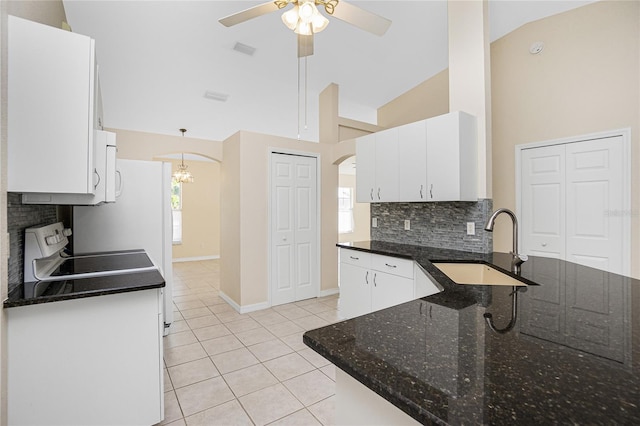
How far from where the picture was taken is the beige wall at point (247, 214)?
12.4 ft

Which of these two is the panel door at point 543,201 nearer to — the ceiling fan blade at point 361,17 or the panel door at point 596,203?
the panel door at point 596,203

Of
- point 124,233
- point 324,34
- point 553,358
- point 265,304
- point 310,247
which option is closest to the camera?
point 553,358

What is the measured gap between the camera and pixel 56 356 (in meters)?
1.46

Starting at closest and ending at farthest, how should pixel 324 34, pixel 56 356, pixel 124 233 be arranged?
pixel 56 356, pixel 124 233, pixel 324 34

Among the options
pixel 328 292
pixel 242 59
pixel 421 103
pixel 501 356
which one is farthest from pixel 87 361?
pixel 421 103

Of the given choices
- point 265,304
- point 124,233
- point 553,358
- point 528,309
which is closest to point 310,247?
point 265,304

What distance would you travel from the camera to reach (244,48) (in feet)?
11.9

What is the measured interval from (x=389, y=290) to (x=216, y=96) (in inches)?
153

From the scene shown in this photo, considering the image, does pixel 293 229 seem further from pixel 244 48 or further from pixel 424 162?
pixel 244 48

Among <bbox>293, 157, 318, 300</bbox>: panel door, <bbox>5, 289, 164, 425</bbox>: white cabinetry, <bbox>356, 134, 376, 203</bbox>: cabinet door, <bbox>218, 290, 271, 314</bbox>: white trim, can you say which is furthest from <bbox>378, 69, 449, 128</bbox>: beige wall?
<bbox>5, 289, 164, 425</bbox>: white cabinetry

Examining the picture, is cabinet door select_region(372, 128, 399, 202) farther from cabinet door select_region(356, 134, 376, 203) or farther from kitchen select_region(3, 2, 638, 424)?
kitchen select_region(3, 2, 638, 424)

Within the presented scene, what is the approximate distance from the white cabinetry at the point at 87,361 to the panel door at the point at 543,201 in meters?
3.91

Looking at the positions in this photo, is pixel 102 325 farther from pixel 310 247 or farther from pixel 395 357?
pixel 310 247

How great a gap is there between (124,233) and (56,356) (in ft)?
5.81
